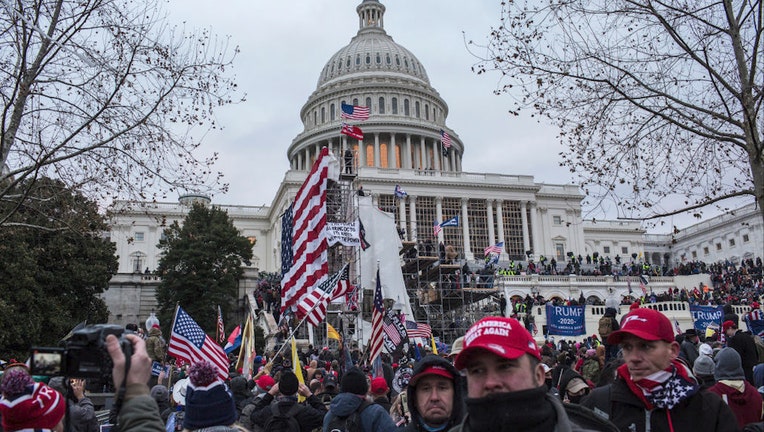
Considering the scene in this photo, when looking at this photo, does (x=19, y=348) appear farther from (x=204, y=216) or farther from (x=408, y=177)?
(x=408, y=177)

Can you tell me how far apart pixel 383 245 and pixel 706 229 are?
253 feet

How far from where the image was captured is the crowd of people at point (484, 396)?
2.71 meters

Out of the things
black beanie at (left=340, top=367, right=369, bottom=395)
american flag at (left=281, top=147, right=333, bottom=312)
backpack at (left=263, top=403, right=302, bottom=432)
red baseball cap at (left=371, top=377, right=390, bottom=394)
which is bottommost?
backpack at (left=263, top=403, right=302, bottom=432)

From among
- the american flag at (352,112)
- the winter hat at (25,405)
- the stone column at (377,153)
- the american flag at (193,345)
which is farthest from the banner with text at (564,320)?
the stone column at (377,153)

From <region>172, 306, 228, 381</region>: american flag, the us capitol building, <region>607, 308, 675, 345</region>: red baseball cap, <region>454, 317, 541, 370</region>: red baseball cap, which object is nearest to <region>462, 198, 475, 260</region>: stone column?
the us capitol building

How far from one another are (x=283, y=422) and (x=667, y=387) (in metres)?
3.71

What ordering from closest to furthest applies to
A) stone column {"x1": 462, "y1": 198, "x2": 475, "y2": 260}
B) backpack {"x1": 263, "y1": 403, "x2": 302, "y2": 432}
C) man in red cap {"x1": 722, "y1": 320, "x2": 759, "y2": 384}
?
backpack {"x1": 263, "y1": 403, "x2": 302, "y2": 432} < man in red cap {"x1": 722, "y1": 320, "x2": 759, "y2": 384} < stone column {"x1": 462, "y1": 198, "x2": 475, "y2": 260}

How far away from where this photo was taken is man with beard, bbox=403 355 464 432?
445 centimetres

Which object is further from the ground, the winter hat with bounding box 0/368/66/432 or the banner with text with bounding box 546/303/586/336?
the banner with text with bounding box 546/303/586/336

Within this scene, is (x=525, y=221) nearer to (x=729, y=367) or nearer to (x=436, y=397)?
(x=729, y=367)

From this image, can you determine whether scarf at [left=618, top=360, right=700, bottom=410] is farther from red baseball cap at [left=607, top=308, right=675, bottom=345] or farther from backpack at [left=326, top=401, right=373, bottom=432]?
backpack at [left=326, top=401, right=373, bottom=432]

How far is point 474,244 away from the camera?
235ft

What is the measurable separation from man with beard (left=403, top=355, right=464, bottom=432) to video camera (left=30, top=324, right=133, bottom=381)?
2254 mm

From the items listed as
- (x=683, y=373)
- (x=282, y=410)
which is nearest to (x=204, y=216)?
(x=282, y=410)
